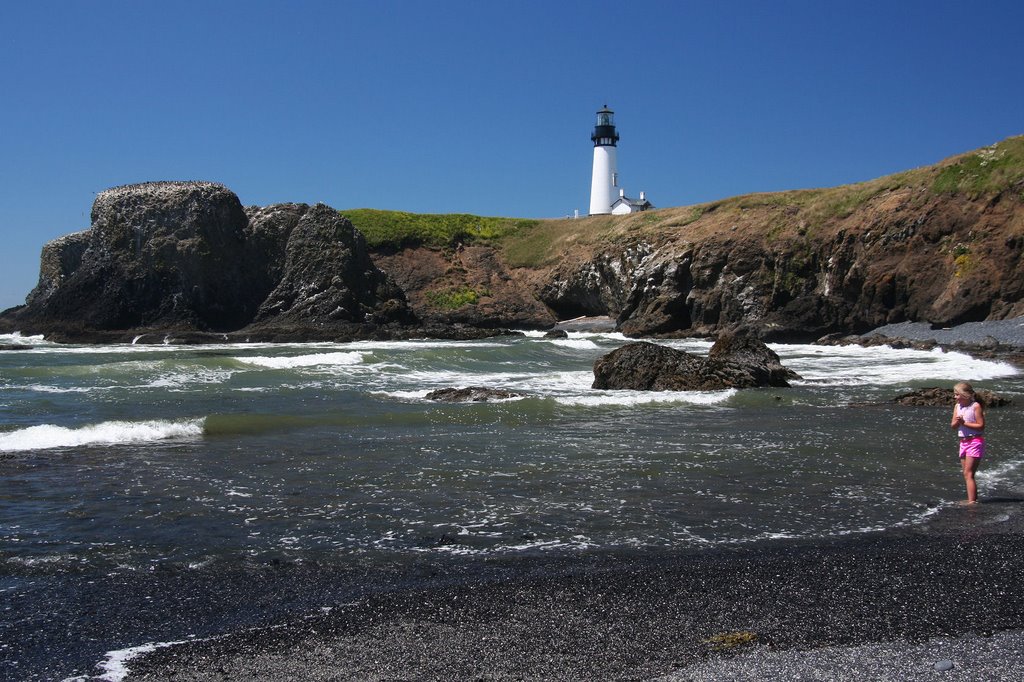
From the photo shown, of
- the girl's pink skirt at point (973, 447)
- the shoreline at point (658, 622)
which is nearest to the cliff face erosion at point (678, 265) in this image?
the girl's pink skirt at point (973, 447)

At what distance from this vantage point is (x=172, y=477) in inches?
368

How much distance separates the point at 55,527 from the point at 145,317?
39452 mm

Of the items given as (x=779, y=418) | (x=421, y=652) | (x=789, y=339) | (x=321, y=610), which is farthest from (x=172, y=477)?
(x=789, y=339)

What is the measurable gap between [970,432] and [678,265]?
40770 mm

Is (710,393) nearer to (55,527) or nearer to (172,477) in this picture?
(172,477)

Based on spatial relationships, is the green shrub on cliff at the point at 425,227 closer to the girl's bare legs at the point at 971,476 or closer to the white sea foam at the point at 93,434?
the white sea foam at the point at 93,434

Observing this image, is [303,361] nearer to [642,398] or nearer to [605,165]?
[642,398]

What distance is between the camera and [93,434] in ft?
40.2

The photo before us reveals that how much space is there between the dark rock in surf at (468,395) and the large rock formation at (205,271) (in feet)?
85.5

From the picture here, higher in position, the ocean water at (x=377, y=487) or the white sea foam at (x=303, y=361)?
the white sea foam at (x=303, y=361)

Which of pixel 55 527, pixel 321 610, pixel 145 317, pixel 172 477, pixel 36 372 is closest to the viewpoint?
pixel 321 610

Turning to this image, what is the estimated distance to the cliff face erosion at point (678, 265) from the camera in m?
36.5

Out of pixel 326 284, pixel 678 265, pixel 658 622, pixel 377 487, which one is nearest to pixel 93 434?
pixel 377 487

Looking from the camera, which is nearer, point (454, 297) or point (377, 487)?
point (377, 487)
